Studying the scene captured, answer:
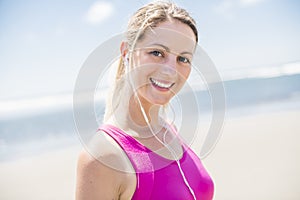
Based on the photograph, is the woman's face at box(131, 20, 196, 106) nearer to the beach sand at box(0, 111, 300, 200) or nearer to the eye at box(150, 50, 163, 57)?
the eye at box(150, 50, 163, 57)

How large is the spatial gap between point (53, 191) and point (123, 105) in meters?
3.93

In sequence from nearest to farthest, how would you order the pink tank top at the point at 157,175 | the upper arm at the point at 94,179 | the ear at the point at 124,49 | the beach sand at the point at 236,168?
the upper arm at the point at 94,179 → the pink tank top at the point at 157,175 → the ear at the point at 124,49 → the beach sand at the point at 236,168

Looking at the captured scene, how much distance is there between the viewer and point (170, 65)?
183 cm

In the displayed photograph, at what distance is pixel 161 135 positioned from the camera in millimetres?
2051

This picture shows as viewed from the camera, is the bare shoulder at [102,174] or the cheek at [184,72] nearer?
the bare shoulder at [102,174]

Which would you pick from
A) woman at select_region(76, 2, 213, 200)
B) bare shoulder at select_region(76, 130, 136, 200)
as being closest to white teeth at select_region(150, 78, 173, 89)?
woman at select_region(76, 2, 213, 200)

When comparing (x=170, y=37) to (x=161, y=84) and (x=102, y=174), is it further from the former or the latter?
(x=102, y=174)

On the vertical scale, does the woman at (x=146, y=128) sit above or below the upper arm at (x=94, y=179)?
above

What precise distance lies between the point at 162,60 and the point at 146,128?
393mm

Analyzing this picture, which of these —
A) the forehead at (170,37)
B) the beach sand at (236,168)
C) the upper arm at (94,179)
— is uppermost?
the beach sand at (236,168)

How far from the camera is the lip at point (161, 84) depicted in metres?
1.82

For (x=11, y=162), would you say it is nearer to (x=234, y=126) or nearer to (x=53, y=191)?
(x=53, y=191)

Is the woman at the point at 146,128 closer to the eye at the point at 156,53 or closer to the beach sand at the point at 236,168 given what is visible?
the eye at the point at 156,53

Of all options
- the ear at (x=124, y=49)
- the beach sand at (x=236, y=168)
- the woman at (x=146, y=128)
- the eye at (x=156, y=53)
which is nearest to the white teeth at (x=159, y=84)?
the woman at (x=146, y=128)
